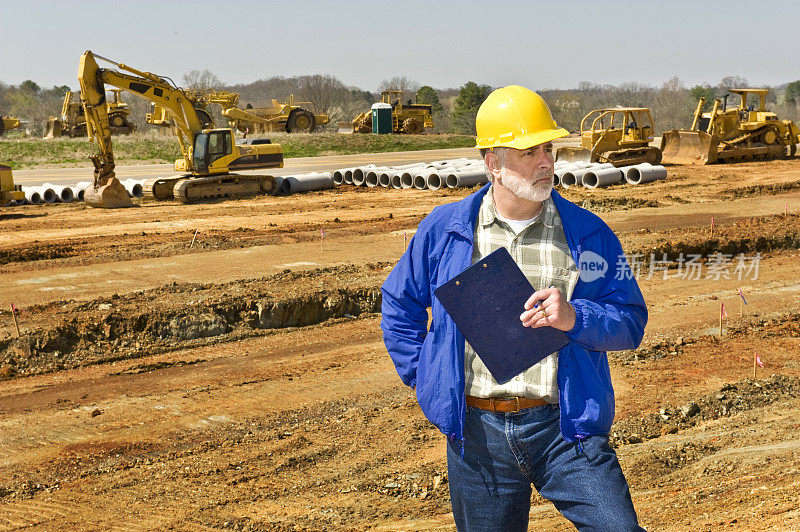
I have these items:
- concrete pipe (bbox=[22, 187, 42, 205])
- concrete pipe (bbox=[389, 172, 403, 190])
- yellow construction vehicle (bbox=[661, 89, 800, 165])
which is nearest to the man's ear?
concrete pipe (bbox=[389, 172, 403, 190])

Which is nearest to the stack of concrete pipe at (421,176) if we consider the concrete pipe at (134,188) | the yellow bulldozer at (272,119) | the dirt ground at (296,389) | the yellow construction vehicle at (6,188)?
the concrete pipe at (134,188)

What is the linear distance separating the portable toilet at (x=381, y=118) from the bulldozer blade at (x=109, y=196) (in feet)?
95.5

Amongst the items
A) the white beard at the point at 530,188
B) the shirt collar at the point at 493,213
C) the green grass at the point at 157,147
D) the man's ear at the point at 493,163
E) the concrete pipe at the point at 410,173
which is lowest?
the concrete pipe at the point at 410,173

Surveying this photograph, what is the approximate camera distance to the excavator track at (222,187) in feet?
76.3

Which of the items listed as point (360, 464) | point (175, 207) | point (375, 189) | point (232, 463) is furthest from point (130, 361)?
point (375, 189)

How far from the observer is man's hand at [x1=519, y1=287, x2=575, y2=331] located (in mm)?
2703

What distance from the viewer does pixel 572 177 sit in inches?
967

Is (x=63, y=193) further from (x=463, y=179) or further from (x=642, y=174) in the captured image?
(x=642, y=174)

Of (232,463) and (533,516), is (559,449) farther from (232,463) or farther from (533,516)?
(232,463)

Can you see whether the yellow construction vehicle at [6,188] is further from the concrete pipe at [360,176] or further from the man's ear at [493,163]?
the man's ear at [493,163]

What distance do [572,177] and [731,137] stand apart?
9561 mm

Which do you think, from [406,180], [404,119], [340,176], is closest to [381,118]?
[404,119]

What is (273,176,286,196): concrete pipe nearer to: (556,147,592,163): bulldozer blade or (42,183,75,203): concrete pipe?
(42,183,75,203): concrete pipe

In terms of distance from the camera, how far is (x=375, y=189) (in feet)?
86.7
